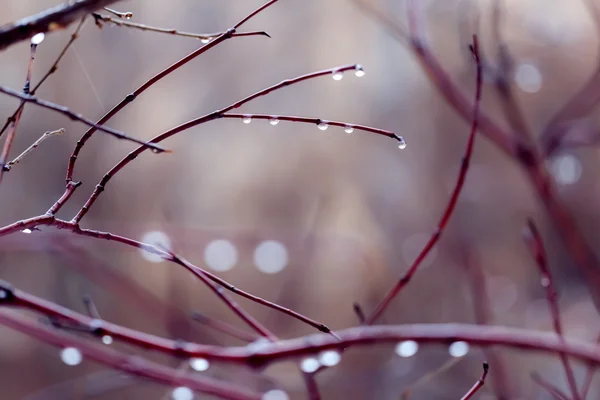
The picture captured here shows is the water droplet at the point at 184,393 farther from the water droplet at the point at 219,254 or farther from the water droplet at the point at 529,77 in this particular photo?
the water droplet at the point at 529,77

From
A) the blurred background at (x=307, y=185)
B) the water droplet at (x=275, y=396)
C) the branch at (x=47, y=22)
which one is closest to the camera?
the branch at (x=47, y=22)

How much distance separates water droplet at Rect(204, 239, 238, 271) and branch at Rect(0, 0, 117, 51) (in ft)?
3.13

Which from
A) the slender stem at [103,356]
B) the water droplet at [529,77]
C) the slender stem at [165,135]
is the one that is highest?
the water droplet at [529,77]

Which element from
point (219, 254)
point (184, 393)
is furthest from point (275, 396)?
point (219, 254)

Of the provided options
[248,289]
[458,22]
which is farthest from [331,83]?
[248,289]

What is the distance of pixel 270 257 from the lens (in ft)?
4.09

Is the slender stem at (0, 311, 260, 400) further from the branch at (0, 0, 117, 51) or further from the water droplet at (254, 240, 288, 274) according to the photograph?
the water droplet at (254, 240, 288, 274)

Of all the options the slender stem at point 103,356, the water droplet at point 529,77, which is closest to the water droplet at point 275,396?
the slender stem at point 103,356

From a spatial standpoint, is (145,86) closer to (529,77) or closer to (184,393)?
(184,393)

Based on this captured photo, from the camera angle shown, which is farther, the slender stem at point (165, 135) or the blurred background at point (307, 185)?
the blurred background at point (307, 185)


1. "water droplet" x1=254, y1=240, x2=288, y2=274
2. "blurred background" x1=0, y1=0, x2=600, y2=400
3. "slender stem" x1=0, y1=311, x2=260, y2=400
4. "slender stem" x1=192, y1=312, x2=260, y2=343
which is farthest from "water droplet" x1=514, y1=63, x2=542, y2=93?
"slender stem" x1=0, y1=311, x2=260, y2=400

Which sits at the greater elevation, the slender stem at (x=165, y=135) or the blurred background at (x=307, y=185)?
the blurred background at (x=307, y=185)

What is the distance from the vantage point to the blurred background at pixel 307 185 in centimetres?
122

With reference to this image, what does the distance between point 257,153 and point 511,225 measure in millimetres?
669
